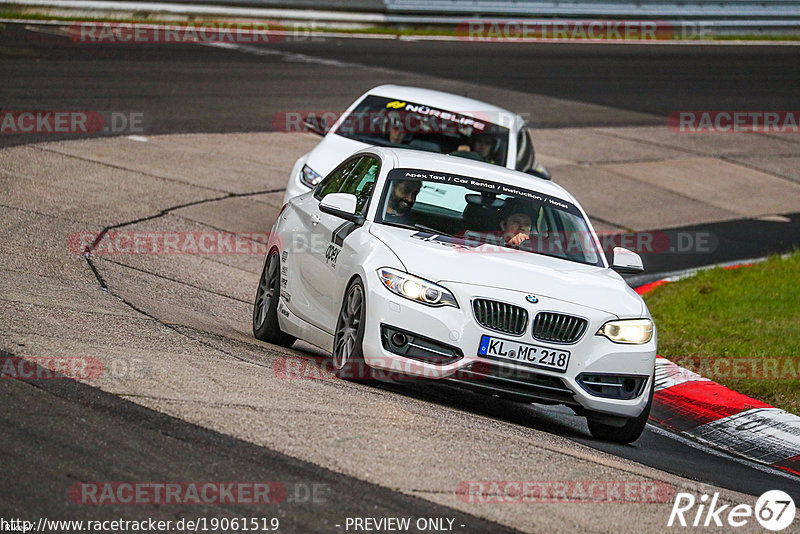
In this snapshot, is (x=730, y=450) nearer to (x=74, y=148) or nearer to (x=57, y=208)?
(x=57, y=208)

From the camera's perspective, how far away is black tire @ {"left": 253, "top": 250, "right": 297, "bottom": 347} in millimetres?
Answer: 9656

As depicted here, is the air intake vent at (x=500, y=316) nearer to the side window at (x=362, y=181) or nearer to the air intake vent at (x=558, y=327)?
the air intake vent at (x=558, y=327)

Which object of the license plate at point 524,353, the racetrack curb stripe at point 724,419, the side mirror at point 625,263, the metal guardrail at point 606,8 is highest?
the metal guardrail at point 606,8

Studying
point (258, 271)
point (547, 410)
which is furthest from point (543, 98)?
point (547, 410)

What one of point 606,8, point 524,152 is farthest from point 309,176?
point 606,8

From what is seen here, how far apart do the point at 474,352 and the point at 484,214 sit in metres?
1.61

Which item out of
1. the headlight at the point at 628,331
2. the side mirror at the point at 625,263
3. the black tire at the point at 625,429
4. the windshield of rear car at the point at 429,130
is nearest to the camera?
the headlight at the point at 628,331

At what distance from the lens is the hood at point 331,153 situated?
42.8ft

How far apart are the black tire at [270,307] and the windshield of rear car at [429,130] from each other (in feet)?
12.5

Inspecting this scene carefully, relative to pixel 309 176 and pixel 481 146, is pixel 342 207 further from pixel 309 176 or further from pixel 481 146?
pixel 481 146

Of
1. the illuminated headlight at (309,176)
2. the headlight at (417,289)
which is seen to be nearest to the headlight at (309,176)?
the illuminated headlight at (309,176)

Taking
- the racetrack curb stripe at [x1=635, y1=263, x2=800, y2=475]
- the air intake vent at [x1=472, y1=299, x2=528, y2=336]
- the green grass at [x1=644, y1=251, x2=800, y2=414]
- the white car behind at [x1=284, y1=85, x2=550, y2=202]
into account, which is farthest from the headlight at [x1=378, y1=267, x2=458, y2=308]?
the white car behind at [x1=284, y1=85, x2=550, y2=202]

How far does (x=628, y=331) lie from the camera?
26.2 feet

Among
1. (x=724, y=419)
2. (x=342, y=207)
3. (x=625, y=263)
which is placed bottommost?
(x=724, y=419)
